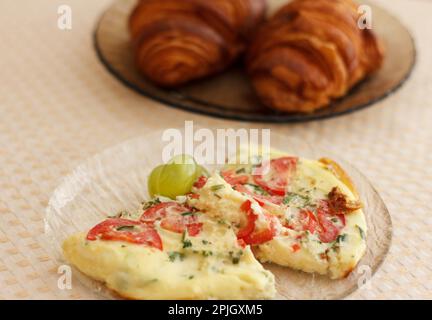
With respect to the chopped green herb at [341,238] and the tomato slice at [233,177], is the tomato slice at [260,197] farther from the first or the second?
the chopped green herb at [341,238]

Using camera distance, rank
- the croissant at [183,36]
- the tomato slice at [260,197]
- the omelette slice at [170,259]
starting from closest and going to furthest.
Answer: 1. the omelette slice at [170,259]
2. the tomato slice at [260,197]
3. the croissant at [183,36]

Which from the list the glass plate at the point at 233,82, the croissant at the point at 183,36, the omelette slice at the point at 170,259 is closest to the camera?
the omelette slice at the point at 170,259

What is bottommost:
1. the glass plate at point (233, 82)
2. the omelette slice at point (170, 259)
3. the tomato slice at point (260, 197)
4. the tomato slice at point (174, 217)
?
the omelette slice at point (170, 259)

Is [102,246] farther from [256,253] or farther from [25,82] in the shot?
[25,82]

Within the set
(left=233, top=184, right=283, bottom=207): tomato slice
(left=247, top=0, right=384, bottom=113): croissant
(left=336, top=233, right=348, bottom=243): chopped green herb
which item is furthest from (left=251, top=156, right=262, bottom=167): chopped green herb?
(left=247, top=0, right=384, bottom=113): croissant

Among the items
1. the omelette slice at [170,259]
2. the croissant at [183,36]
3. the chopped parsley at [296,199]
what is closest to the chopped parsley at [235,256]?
the omelette slice at [170,259]

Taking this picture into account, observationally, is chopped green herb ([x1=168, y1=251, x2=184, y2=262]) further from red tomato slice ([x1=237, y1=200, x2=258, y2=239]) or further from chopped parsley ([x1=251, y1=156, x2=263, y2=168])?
chopped parsley ([x1=251, y1=156, x2=263, y2=168])

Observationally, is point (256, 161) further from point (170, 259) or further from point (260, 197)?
point (170, 259)

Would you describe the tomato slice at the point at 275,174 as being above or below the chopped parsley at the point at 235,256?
above
